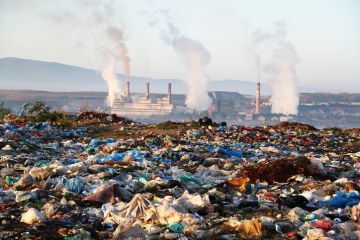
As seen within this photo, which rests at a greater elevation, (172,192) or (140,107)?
(172,192)

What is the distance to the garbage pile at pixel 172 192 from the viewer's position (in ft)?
12.4

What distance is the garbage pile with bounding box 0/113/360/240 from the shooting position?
378 cm

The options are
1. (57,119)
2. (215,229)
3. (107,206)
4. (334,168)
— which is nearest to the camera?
(215,229)

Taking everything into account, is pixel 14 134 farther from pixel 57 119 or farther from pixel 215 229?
pixel 215 229

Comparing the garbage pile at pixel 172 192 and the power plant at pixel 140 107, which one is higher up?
the garbage pile at pixel 172 192

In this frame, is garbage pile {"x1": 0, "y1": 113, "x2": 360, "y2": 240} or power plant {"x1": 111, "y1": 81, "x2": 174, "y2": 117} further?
power plant {"x1": 111, "y1": 81, "x2": 174, "y2": 117}

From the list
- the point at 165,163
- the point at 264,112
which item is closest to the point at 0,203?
the point at 165,163

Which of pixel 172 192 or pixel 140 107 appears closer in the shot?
pixel 172 192

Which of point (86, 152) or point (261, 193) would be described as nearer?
point (261, 193)

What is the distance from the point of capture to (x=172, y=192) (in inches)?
208

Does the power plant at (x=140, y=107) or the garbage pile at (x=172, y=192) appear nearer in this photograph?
the garbage pile at (x=172, y=192)

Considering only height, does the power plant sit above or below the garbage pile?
below

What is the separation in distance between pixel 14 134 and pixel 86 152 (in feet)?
7.82

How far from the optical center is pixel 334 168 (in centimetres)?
736
